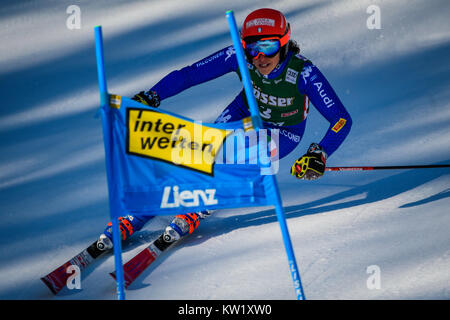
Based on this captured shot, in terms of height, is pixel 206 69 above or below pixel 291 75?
above

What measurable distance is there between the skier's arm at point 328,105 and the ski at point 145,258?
1042 millimetres

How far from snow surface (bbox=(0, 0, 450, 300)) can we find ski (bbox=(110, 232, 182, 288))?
5 cm

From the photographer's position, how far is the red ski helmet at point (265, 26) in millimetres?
3279

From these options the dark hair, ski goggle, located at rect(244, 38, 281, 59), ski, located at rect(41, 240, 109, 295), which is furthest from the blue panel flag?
the dark hair

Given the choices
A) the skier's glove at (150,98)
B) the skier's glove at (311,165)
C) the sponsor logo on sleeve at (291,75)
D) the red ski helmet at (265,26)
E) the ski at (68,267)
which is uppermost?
the red ski helmet at (265,26)

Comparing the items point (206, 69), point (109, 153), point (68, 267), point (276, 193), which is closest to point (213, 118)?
point (206, 69)

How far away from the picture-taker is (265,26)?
10.8 feet

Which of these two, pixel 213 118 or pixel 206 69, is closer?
pixel 206 69

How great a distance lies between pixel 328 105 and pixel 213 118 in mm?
2028

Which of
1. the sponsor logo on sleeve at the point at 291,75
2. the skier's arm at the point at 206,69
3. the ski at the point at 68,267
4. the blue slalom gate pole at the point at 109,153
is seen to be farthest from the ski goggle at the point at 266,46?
the ski at the point at 68,267

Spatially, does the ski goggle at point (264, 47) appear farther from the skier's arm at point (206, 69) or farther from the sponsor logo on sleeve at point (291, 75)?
the skier's arm at point (206, 69)

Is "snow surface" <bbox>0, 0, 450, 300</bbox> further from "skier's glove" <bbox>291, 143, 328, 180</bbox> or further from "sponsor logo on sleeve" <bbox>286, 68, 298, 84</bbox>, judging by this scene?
"sponsor logo on sleeve" <bbox>286, 68, 298, 84</bbox>

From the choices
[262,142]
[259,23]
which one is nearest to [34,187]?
Answer: [259,23]

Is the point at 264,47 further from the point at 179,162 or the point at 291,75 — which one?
the point at 179,162
